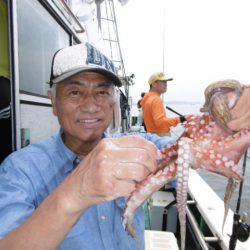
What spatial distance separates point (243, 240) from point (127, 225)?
192 cm

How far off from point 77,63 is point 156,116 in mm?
3836

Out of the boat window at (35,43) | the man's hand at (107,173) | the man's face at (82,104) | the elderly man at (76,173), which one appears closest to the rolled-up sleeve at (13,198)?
the elderly man at (76,173)

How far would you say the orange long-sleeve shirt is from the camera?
17.9ft

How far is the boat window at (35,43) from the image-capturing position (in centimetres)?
242

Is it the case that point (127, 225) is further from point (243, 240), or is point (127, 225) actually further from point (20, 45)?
point (243, 240)

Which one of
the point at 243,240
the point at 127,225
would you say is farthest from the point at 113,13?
the point at 127,225

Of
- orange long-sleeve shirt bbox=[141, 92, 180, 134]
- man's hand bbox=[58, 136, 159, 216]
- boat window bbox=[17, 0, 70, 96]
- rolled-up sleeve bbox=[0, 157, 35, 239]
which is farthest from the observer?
orange long-sleeve shirt bbox=[141, 92, 180, 134]

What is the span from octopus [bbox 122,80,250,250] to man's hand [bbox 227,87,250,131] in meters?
0.02

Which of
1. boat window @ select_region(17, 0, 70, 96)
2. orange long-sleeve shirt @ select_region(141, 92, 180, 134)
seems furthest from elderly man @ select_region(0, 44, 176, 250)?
orange long-sleeve shirt @ select_region(141, 92, 180, 134)

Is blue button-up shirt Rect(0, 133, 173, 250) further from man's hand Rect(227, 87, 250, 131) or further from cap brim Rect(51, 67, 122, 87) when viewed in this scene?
man's hand Rect(227, 87, 250, 131)

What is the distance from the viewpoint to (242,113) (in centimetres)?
128

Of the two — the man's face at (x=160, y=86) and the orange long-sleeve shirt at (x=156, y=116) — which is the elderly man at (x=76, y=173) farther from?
the man's face at (x=160, y=86)

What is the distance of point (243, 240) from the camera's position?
298cm

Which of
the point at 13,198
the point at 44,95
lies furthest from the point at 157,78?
the point at 13,198
